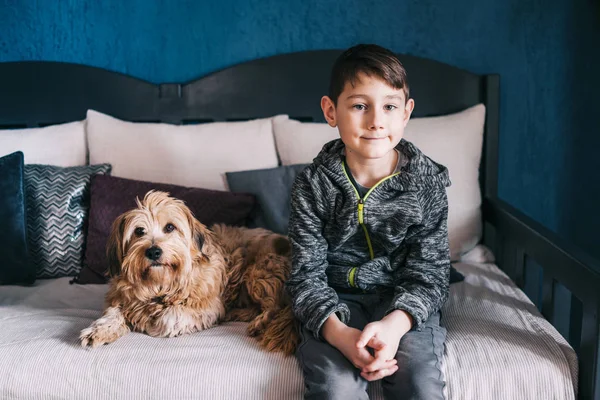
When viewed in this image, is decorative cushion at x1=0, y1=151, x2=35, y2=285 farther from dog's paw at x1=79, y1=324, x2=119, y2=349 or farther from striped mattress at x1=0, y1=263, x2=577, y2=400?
dog's paw at x1=79, y1=324, x2=119, y2=349

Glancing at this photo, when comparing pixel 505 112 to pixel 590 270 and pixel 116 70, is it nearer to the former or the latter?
pixel 590 270

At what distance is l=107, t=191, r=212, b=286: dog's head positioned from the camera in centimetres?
139

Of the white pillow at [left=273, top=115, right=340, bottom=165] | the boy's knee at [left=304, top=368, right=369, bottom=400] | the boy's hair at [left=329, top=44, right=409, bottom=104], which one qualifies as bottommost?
the boy's knee at [left=304, top=368, right=369, bottom=400]

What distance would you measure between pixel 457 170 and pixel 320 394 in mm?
1040

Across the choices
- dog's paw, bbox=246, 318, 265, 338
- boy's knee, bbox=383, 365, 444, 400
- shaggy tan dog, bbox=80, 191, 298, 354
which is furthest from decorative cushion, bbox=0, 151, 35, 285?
boy's knee, bbox=383, 365, 444, 400

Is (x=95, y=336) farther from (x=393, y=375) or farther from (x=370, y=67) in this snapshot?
(x=370, y=67)

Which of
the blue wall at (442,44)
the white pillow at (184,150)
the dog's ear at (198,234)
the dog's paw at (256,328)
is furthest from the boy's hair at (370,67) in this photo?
the blue wall at (442,44)

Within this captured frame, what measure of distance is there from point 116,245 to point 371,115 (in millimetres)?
714

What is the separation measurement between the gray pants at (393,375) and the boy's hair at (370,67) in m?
0.58

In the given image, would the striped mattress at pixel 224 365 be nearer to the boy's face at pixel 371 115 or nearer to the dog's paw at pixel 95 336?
the dog's paw at pixel 95 336

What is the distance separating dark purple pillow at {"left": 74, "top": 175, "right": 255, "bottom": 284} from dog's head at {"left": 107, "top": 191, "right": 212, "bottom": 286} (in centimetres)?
34

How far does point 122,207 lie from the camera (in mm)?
1794

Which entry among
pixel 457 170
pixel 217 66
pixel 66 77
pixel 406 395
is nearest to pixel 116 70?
pixel 66 77

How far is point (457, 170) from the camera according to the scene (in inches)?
76.5
